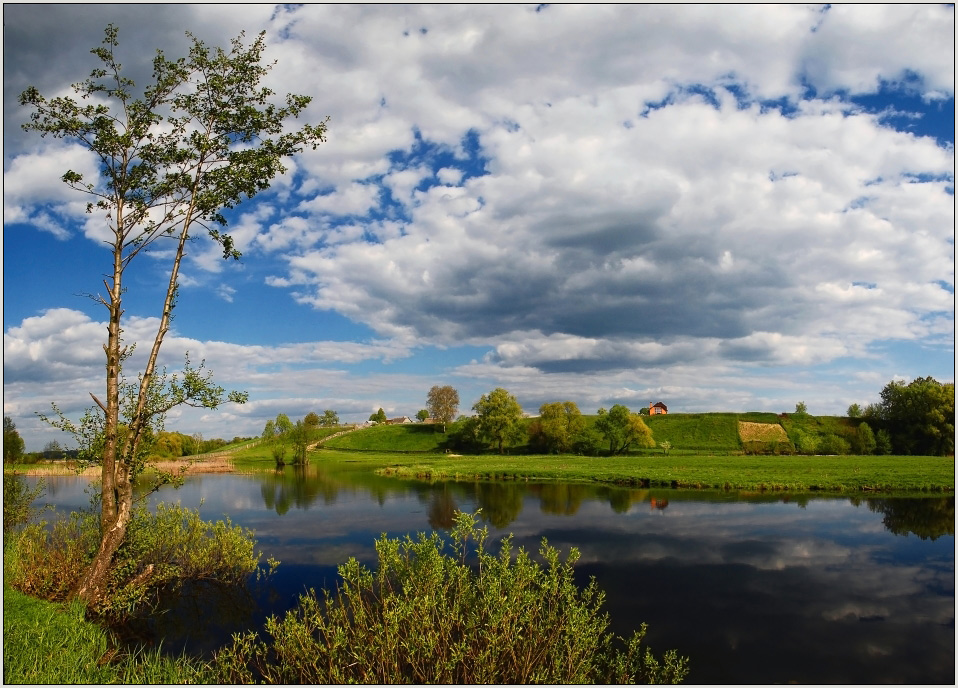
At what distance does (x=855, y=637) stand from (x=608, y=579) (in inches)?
320

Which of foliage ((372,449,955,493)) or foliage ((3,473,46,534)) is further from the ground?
foliage ((3,473,46,534))

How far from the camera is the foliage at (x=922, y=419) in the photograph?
82.8 meters

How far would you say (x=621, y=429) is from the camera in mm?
87625

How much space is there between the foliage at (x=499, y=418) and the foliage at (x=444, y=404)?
28.2 metres

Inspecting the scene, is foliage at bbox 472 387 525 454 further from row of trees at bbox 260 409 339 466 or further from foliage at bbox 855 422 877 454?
foliage at bbox 855 422 877 454

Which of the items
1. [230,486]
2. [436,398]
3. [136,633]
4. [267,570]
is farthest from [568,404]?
[136,633]

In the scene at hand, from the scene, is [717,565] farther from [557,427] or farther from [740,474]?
[557,427]

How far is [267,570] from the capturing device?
77.2ft

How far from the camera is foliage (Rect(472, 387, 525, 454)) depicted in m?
95.6

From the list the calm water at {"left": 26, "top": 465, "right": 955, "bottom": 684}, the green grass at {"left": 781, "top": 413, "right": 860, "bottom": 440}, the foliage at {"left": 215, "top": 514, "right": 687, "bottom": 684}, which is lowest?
the calm water at {"left": 26, "top": 465, "right": 955, "bottom": 684}

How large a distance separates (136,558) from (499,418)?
3141 inches

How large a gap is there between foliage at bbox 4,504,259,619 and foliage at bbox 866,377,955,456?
98580mm

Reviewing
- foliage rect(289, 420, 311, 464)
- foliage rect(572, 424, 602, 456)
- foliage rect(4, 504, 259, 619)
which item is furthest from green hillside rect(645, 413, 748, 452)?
foliage rect(4, 504, 259, 619)

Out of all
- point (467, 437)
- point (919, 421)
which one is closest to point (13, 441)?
point (467, 437)
